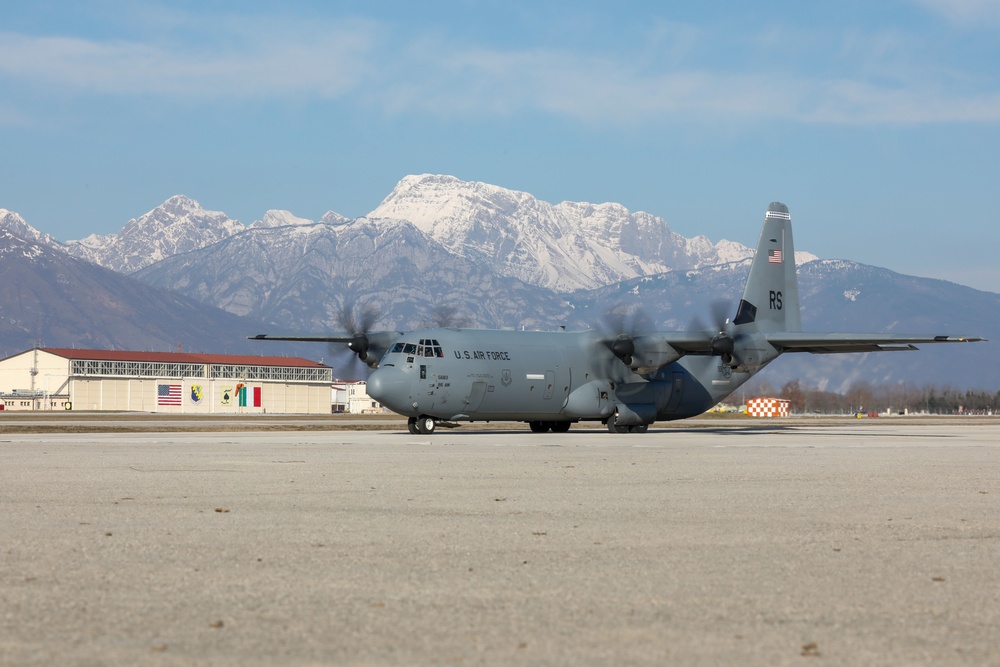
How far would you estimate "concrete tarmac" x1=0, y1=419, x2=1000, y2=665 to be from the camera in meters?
7.07

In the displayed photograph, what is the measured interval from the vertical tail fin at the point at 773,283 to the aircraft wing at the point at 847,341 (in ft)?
13.2

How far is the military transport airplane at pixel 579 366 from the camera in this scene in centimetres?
4166

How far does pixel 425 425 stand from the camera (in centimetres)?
4297

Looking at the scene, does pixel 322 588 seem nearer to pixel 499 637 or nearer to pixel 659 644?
pixel 499 637

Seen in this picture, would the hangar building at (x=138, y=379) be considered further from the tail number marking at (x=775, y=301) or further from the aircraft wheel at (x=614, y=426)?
the aircraft wheel at (x=614, y=426)

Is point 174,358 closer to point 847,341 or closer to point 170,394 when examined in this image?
point 170,394

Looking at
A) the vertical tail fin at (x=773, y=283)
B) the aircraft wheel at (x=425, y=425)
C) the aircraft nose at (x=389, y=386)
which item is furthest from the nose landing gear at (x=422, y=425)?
the vertical tail fin at (x=773, y=283)

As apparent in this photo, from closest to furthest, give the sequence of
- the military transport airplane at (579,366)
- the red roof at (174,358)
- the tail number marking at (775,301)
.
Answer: the military transport airplane at (579,366)
the tail number marking at (775,301)
the red roof at (174,358)

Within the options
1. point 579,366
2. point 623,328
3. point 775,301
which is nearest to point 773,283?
point 775,301

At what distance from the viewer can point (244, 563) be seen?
33.2 ft

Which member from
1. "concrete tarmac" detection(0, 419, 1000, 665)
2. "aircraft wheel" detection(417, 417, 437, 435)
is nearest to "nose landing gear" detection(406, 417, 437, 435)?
"aircraft wheel" detection(417, 417, 437, 435)

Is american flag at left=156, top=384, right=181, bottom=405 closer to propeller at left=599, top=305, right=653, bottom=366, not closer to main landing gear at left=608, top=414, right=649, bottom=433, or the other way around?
main landing gear at left=608, top=414, right=649, bottom=433

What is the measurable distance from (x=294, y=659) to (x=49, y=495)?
35.9ft

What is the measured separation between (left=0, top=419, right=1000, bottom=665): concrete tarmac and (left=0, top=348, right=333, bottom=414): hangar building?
431ft
